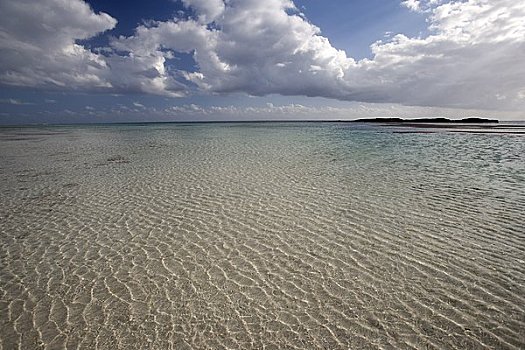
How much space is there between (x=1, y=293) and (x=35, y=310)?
1.30 metres

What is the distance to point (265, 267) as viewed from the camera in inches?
282

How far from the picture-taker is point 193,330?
202 inches

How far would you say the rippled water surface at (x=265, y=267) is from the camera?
5035 mm

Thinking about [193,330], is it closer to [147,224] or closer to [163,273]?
[163,273]

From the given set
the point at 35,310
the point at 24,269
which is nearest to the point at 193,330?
the point at 35,310

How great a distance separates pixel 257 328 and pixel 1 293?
18.5 ft

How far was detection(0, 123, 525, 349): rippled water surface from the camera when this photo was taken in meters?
5.04

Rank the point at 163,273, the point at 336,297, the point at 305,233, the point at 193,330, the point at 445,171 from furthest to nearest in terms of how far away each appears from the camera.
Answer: the point at 445,171, the point at 305,233, the point at 163,273, the point at 336,297, the point at 193,330

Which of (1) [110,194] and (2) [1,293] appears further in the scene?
(1) [110,194]

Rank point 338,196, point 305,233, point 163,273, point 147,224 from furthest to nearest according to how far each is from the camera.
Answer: point 338,196 → point 147,224 → point 305,233 → point 163,273

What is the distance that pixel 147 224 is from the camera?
32.7ft

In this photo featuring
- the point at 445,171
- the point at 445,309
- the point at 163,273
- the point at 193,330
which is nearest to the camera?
the point at 193,330

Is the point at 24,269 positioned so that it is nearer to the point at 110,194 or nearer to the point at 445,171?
the point at 110,194

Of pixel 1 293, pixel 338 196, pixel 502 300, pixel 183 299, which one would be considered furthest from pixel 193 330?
pixel 338 196
